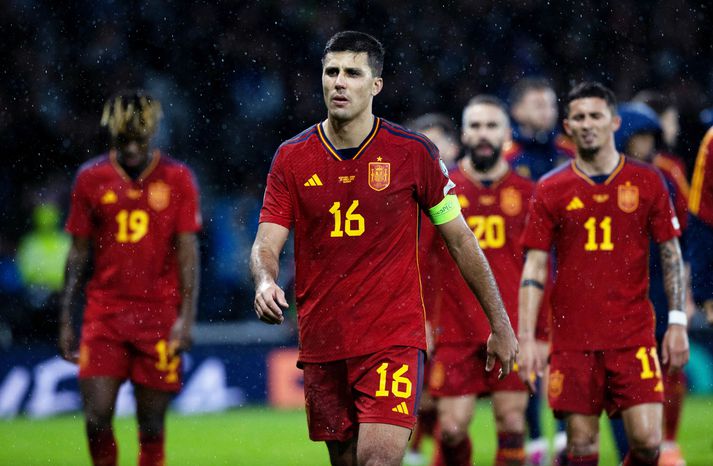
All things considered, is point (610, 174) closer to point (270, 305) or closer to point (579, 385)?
point (579, 385)

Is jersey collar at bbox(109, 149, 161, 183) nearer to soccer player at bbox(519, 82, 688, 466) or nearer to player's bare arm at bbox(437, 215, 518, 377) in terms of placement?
soccer player at bbox(519, 82, 688, 466)

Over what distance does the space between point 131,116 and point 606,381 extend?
288cm

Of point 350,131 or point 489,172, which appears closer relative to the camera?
point 350,131

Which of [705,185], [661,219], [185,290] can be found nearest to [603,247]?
[661,219]

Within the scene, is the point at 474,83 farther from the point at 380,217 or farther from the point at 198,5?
the point at 380,217

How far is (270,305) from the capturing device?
4336 millimetres

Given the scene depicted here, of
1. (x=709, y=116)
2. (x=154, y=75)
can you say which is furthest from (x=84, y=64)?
(x=709, y=116)

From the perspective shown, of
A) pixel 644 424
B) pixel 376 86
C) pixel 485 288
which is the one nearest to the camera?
pixel 485 288

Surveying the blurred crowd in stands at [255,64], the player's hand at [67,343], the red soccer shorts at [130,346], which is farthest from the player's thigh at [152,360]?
the blurred crowd in stands at [255,64]

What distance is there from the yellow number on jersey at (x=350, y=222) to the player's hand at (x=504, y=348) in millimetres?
676

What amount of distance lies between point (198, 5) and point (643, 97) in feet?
30.6

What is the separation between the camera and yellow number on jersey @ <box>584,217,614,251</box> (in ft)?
20.9

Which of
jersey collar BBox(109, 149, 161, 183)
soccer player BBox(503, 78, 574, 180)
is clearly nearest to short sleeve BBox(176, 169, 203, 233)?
jersey collar BBox(109, 149, 161, 183)

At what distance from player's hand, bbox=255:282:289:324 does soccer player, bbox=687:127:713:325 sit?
9.74 ft
